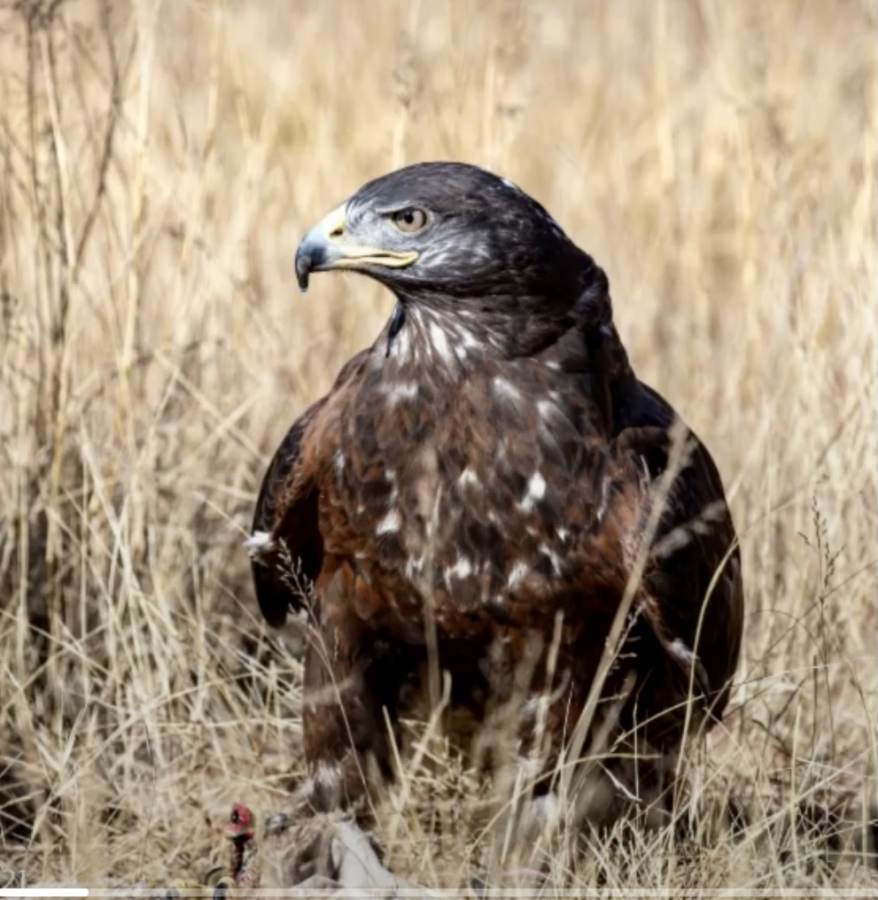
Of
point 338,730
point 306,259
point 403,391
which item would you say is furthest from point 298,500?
point 306,259

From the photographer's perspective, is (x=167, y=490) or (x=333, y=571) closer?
(x=333, y=571)

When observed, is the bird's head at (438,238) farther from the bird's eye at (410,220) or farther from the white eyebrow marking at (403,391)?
the white eyebrow marking at (403,391)

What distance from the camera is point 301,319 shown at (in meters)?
7.30

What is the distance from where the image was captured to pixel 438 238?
461cm

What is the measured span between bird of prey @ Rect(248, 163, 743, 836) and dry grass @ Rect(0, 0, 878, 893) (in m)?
0.22

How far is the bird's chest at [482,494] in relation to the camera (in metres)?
4.65

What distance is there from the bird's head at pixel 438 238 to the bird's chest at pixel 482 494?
209 millimetres

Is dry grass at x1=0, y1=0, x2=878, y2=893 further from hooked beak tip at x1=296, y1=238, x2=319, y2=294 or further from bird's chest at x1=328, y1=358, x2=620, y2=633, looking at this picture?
hooked beak tip at x1=296, y1=238, x2=319, y2=294

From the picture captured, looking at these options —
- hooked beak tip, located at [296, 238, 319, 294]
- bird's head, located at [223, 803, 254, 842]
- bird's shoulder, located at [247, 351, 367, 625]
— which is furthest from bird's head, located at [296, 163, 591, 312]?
bird's head, located at [223, 803, 254, 842]

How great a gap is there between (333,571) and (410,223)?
2.57ft

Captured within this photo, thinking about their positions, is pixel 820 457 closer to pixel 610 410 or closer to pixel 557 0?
pixel 610 410

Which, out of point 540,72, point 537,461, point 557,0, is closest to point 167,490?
point 537,461

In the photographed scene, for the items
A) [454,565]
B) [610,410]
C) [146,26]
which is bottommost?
[454,565]

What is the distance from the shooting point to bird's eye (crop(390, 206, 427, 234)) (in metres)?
4.61
